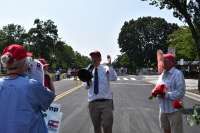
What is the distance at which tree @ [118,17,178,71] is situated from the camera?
433ft

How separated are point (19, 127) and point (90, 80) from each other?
4.90m

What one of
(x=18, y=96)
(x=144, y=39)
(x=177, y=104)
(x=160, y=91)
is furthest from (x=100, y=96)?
(x=144, y=39)

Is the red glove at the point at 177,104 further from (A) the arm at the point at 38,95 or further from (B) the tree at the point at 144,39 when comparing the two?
(B) the tree at the point at 144,39

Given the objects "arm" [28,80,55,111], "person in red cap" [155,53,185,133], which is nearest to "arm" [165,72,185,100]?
"person in red cap" [155,53,185,133]

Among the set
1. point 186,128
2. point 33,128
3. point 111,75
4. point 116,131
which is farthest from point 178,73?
point 186,128

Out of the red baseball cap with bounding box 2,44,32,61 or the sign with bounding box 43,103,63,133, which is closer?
the red baseball cap with bounding box 2,44,32,61

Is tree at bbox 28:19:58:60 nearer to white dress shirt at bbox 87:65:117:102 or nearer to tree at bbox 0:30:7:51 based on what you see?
tree at bbox 0:30:7:51

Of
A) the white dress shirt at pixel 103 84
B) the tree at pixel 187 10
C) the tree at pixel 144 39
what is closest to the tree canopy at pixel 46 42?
the tree at pixel 144 39

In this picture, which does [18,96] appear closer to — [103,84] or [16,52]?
[16,52]

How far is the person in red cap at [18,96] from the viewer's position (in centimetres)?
554

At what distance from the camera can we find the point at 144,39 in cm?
13362

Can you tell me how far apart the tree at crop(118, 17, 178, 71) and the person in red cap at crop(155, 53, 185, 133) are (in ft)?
400

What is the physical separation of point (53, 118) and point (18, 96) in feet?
6.90

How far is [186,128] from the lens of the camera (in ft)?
49.7
